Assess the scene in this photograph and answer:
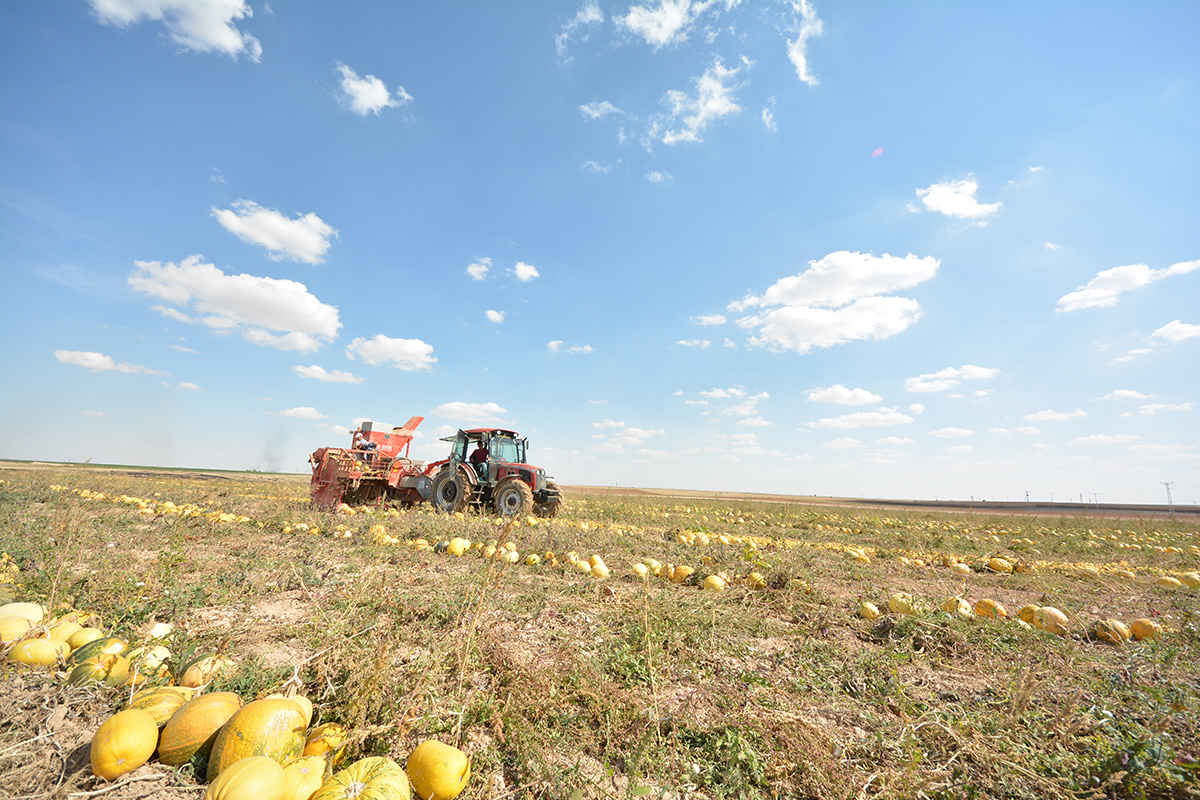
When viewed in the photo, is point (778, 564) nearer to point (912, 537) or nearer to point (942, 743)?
point (942, 743)

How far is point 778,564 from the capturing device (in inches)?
280

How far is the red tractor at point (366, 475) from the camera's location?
42.9 ft

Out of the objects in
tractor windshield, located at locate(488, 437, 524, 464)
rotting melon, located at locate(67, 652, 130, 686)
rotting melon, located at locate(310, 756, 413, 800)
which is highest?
tractor windshield, located at locate(488, 437, 524, 464)

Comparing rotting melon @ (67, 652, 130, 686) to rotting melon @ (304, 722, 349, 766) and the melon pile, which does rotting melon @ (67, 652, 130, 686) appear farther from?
rotting melon @ (304, 722, 349, 766)

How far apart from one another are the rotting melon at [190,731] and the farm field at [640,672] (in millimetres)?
69

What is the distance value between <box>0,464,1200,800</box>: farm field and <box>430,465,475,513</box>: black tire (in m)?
5.07

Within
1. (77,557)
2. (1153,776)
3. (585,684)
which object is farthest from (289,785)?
(77,557)

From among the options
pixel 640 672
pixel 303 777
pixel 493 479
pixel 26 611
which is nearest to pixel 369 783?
pixel 303 777

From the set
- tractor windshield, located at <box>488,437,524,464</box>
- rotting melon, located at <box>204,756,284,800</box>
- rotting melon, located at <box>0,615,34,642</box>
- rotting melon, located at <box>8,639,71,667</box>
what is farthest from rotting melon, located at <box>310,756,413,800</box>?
tractor windshield, located at <box>488,437,524,464</box>

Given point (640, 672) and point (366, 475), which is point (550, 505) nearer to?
point (366, 475)

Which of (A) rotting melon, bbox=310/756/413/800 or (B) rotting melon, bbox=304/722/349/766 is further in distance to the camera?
(B) rotting melon, bbox=304/722/349/766

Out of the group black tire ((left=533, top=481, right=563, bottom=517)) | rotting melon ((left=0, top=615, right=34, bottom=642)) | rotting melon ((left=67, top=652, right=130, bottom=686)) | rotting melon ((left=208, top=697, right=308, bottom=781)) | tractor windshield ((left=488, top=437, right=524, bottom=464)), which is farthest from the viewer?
tractor windshield ((left=488, top=437, right=524, bottom=464))

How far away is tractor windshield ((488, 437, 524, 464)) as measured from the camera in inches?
547

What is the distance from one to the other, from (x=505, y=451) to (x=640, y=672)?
1115cm
